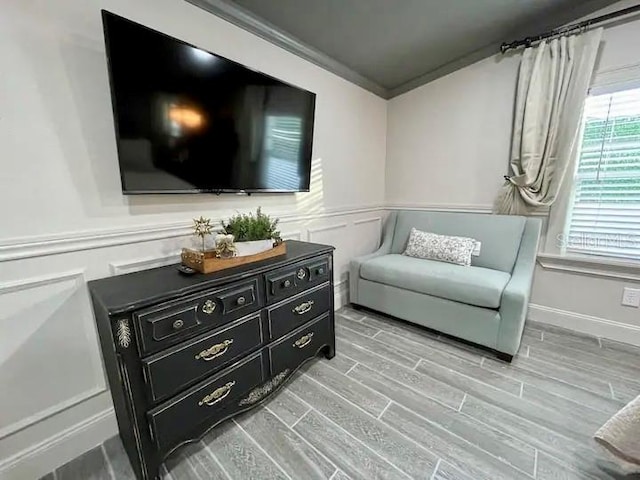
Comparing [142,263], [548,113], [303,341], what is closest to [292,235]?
[303,341]

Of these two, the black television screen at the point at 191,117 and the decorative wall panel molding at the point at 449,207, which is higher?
the black television screen at the point at 191,117

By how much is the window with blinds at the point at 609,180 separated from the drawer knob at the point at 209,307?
9.00 feet

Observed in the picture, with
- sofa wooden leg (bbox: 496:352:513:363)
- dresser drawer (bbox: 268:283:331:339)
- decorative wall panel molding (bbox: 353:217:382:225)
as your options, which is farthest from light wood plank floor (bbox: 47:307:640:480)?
decorative wall panel molding (bbox: 353:217:382:225)

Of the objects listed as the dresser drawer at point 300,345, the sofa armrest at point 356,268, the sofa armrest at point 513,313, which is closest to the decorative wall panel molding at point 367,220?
the sofa armrest at point 356,268

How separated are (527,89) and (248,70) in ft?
7.18

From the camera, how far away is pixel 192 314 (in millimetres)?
1186

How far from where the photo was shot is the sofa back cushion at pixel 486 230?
2338 mm

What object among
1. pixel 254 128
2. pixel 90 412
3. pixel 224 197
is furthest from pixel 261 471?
pixel 254 128

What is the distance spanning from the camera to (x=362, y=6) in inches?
71.4

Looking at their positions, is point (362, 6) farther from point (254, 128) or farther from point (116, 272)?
point (116, 272)

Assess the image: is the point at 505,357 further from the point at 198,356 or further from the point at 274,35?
the point at 274,35

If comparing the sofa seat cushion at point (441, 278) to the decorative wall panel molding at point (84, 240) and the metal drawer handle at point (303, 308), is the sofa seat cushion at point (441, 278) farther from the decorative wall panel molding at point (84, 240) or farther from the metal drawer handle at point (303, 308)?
the decorative wall panel molding at point (84, 240)

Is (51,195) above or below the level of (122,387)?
above

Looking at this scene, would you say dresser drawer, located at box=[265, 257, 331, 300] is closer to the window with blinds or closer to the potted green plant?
the potted green plant
